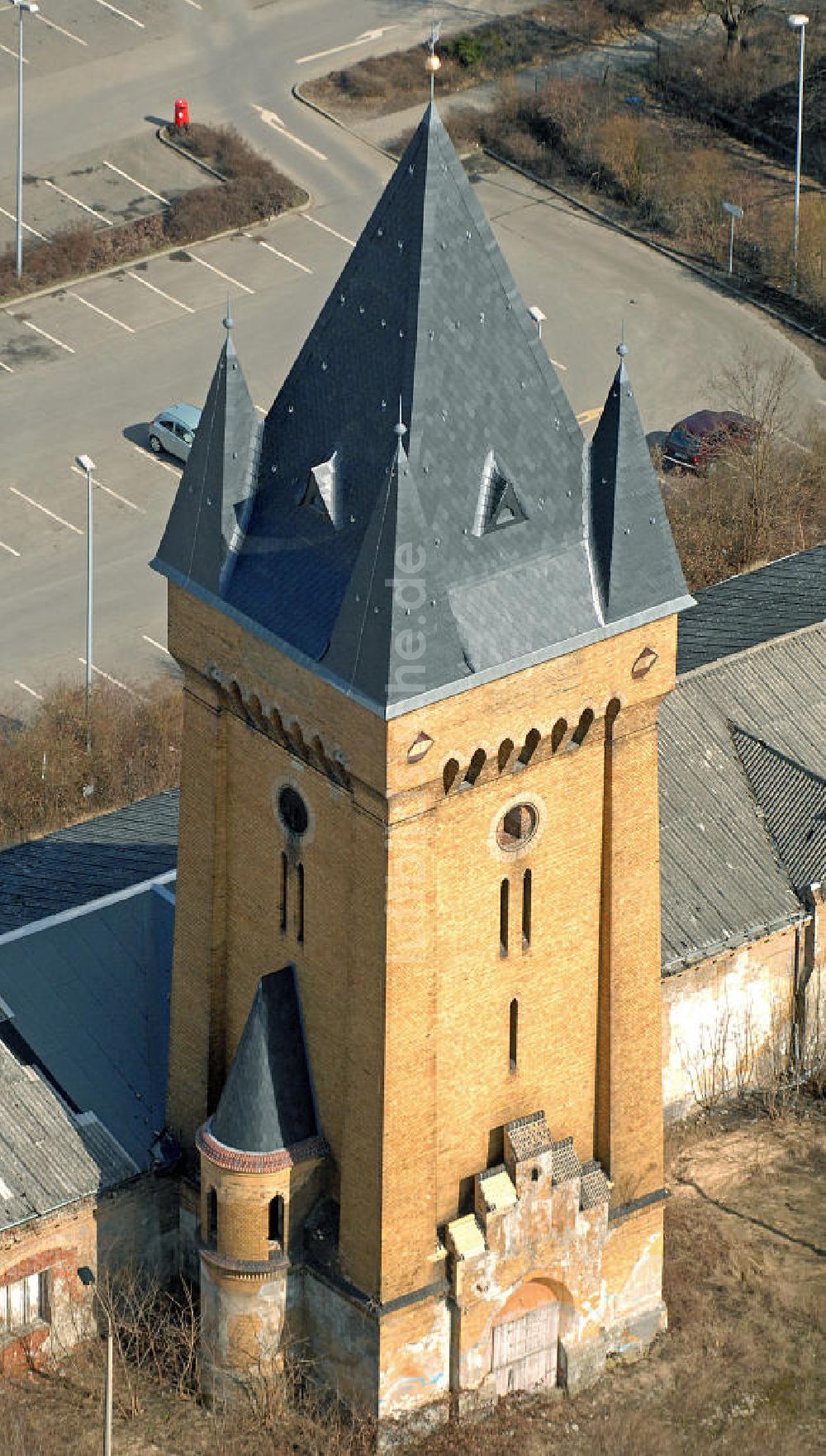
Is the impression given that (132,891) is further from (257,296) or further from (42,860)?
(257,296)

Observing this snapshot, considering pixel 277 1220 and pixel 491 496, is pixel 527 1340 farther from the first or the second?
pixel 491 496

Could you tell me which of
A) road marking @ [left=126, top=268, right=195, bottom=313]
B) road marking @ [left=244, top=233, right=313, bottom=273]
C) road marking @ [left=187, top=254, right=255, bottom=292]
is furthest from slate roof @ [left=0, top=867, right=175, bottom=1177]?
road marking @ [left=244, top=233, right=313, bottom=273]

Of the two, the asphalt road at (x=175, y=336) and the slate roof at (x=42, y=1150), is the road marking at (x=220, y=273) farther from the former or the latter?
the slate roof at (x=42, y=1150)

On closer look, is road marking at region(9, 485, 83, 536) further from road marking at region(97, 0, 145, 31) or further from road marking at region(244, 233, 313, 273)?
road marking at region(97, 0, 145, 31)

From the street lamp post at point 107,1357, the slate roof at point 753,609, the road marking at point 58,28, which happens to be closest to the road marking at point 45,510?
the slate roof at point 753,609

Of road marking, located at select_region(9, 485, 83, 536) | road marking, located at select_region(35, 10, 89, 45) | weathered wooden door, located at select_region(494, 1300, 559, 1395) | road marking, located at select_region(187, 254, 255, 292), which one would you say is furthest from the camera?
road marking, located at select_region(35, 10, 89, 45)
